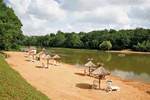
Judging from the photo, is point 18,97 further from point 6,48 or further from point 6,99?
point 6,48

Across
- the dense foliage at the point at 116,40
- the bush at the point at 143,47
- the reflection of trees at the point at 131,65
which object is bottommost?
the reflection of trees at the point at 131,65

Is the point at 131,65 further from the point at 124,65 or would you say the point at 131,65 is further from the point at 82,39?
the point at 82,39

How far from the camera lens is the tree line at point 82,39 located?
115 ft

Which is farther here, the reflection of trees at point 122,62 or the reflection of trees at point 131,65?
the reflection of trees at point 122,62

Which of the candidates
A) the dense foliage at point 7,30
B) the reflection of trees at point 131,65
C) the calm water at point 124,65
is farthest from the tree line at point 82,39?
the reflection of trees at point 131,65

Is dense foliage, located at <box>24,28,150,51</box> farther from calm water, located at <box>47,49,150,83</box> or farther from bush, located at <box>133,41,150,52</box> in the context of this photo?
calm water, located at <box>47,49,150,83</box>

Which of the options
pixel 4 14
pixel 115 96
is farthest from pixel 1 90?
pixel 4 14

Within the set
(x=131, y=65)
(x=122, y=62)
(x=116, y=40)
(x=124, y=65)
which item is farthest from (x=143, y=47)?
(x=124, y=65)

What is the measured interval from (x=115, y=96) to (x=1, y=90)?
7607 millimetres

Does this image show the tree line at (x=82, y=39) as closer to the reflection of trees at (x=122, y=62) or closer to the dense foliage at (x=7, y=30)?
the dense foliage at (x=7, y=30)

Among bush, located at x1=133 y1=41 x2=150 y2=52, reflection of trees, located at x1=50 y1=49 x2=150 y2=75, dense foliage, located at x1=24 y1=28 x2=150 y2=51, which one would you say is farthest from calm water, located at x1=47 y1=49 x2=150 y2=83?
dense foliage, located at x1=24 y1=28 x2=150 y2=51

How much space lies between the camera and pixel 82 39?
295 feet

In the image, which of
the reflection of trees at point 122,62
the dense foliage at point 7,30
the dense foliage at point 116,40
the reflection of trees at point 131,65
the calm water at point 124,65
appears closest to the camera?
the calm water at point 124,65

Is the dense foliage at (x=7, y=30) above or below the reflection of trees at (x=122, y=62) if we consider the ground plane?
above
